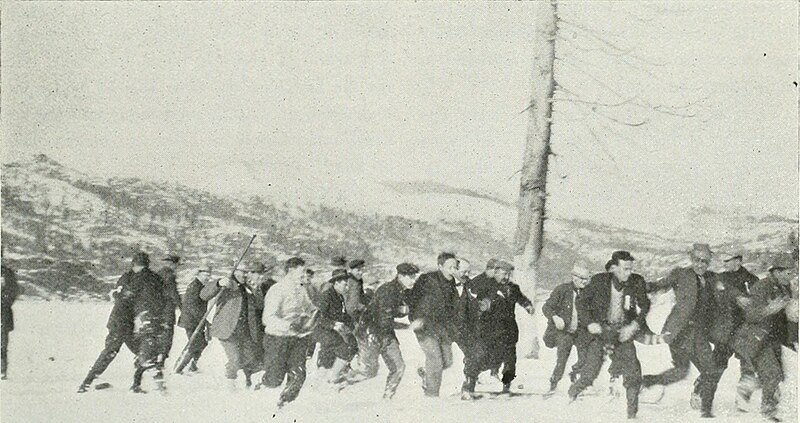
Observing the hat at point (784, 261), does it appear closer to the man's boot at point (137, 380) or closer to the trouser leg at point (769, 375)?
the trouser leg at point (769, 375)

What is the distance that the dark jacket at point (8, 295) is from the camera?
8.56 metres

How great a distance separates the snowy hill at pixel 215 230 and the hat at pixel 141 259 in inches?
4.3

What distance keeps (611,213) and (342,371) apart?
2963mm

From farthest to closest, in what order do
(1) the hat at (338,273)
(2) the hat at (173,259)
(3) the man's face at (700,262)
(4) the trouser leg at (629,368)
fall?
(3) the man's face at (700,262), (2) the hat at (173,259), (1) the hat at (338,273), (4) the trouser leg at (629,368)

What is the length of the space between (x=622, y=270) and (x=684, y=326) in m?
0.74

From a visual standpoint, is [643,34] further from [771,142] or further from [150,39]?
[150,39]

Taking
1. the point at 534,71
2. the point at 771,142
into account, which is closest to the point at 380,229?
the point at 534,71

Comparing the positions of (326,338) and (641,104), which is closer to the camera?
(326,338)

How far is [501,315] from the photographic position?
Answer: 8.55m

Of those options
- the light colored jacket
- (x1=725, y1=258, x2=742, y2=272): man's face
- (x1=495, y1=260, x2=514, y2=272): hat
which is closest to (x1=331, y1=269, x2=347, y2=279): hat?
the light colored jacket

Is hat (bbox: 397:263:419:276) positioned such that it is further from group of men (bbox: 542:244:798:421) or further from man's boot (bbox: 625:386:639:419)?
man's boot (bbox: 625:386:639:419)

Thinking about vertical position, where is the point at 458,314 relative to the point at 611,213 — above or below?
below

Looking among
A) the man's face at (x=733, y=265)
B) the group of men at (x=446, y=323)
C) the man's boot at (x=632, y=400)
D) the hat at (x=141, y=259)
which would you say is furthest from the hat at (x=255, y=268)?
the man's face at (x=733, y=265)

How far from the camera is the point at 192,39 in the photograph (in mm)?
9086
